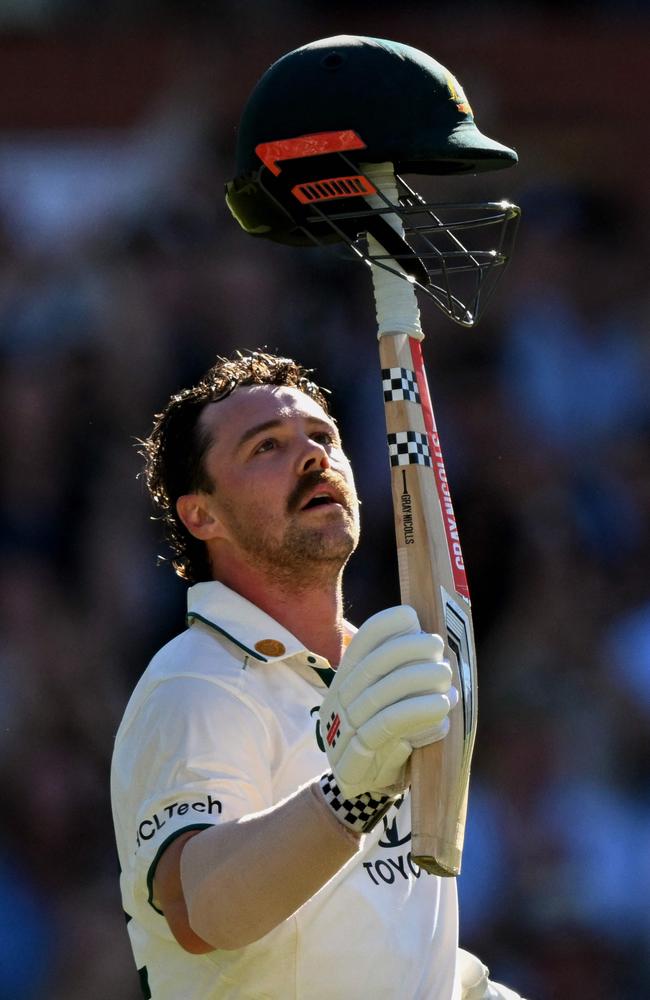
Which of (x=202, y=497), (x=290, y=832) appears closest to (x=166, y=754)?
(x=290, y=832)

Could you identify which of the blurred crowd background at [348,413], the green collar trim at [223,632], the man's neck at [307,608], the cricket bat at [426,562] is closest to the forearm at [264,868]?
the cricket bat at [426,562]

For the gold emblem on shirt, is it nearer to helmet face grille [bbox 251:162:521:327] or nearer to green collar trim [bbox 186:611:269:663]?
green collar trim [bbox 186:611:269:663]

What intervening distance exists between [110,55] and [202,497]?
257 centimetres

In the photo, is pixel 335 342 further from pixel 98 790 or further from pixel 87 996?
pixel 87 996

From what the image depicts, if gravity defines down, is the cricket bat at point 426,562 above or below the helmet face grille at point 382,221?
below

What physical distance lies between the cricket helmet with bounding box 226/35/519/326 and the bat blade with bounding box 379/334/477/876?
160 mm

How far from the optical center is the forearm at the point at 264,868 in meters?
2.12

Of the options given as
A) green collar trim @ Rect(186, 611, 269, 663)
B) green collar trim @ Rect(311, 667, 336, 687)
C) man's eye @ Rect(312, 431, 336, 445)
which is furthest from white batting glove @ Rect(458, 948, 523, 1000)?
man's eye @ Rect(312, 431, 336, 445)

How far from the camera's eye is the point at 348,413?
485 centimetres

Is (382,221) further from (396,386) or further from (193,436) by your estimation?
(193,436)

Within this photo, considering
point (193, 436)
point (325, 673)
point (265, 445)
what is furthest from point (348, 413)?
point (325, 673)

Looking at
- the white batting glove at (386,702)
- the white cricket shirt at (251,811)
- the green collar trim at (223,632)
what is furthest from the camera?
the green collar trim at (223,632)

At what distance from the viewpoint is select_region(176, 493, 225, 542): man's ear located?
2936 millimetres

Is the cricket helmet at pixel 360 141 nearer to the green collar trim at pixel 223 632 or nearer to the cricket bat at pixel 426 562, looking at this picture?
the cricket bat at pixel 426 562
